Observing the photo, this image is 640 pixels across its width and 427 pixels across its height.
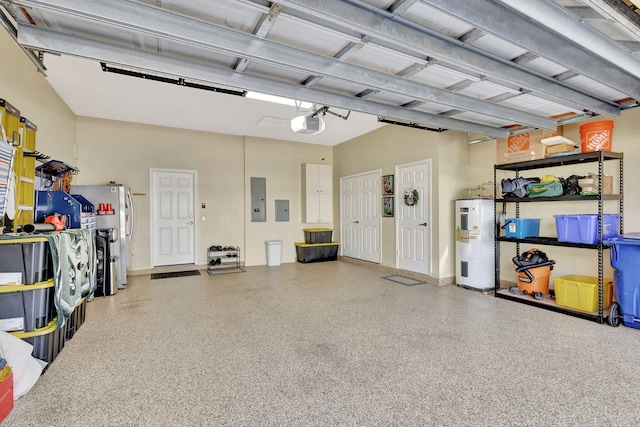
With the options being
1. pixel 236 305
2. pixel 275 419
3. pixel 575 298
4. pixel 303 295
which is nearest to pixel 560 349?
pixel 575 298

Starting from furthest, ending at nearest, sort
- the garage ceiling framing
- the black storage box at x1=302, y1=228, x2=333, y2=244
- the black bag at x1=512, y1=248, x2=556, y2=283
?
the black storage box at x1=302, y1=228, x2=333, y2=244 → the black bag at x1=512, y1=248, x2=556, y2=283 → the garage ceiling framing

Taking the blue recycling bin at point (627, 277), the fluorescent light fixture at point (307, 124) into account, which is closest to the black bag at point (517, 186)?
the blue recycling bin at point (627, 277)

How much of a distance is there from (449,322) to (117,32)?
4.05m

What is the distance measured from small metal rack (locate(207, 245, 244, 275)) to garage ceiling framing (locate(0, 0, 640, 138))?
4696 mm

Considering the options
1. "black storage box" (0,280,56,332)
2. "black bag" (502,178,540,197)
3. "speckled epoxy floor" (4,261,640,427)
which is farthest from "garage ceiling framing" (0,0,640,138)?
"speckled epoxy floor" (4,261,640,427)

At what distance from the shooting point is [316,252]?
311 inches

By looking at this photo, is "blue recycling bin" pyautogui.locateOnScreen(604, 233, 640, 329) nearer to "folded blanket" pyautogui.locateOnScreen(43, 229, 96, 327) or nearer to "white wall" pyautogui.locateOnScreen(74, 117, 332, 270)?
"folded blanket" pyautogui.locateOnScreen(43, 229, 96, 327)

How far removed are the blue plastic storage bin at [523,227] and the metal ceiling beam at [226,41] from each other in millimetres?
2266

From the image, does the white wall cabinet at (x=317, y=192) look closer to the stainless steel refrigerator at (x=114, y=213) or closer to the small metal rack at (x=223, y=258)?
the small metal rack at (x=223, y=258)

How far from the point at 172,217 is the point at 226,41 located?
528cm

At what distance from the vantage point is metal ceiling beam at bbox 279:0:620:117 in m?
1.94

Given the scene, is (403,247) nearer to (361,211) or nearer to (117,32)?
(361,211)

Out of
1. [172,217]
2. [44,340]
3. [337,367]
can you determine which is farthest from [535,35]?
[172,217]

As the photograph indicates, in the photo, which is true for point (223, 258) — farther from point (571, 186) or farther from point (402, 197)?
point (571, 186)
